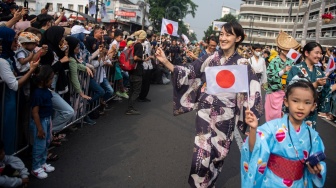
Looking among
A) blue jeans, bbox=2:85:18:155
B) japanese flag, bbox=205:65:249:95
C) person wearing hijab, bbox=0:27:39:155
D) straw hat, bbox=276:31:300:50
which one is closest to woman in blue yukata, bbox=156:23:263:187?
japanese flag, bbox=205:65:249:95

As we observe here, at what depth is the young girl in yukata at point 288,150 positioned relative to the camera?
93.0 inches

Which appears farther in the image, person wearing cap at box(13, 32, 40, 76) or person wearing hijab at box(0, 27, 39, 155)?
person wearing cap at box(13, 32, 40, 76)

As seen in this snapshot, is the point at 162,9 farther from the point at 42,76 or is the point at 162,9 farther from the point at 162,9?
the point at 42,76

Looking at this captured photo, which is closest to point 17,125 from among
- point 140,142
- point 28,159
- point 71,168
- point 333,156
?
point 28,159

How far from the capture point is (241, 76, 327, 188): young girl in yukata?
236 centimetres

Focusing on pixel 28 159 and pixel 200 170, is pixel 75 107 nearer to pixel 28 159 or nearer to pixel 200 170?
pixel 28 159

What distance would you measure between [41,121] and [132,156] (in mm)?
1397

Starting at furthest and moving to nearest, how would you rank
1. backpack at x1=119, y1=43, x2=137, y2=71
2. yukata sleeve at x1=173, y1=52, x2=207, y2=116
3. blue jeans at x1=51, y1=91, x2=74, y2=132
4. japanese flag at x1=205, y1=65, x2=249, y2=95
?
1. backpack at x1=119, y1=43, x2=137, y2=71
2. blue jeans at x1=51, y1=91, x2=74, y2=132
3. yukata sleeve at x1=173, y1=52, x2=207, y2=116
4. japanese flag at x1=205, y1=65, x2=249, y2=95

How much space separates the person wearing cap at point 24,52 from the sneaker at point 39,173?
4.25 feet

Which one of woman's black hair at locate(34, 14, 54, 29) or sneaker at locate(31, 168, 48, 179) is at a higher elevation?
woman's black hair at locate(34, 14, 54, 29)

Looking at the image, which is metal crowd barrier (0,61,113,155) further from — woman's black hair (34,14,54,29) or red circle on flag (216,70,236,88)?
red circle on flag (216,70,236,88)

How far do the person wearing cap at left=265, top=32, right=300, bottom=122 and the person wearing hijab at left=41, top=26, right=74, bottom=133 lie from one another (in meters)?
3.08

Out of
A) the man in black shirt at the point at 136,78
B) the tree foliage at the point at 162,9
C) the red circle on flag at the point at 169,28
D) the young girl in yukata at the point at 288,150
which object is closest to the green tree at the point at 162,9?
the tree foliage at the point at 162,9

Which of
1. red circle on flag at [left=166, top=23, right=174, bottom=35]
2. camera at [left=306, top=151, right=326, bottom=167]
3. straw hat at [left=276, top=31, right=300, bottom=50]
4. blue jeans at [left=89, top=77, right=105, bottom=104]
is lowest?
blue jeans at [left=89, top=77, right=105, bottom=104]
